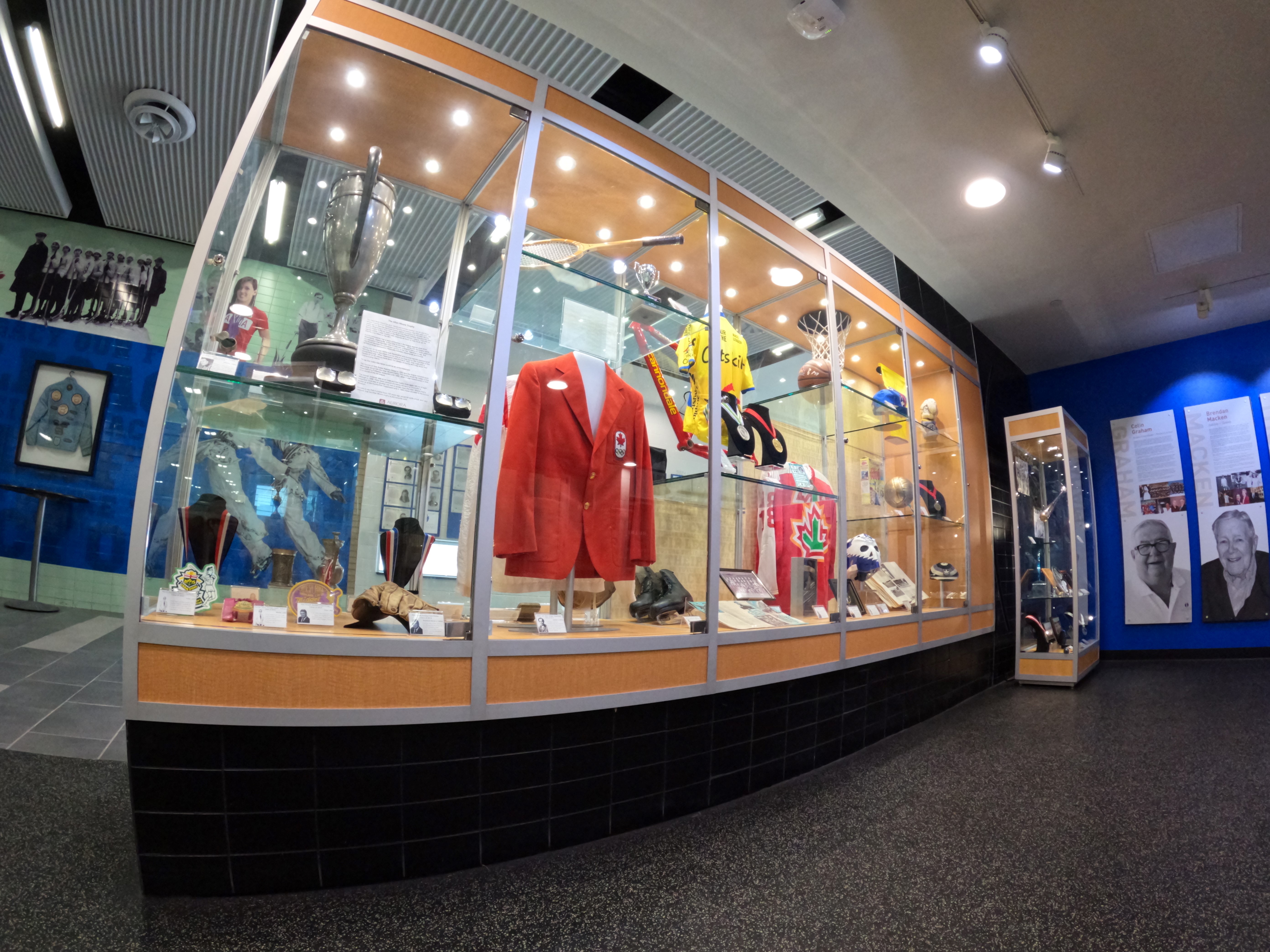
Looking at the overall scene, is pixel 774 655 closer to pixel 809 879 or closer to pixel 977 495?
pixel 809 879

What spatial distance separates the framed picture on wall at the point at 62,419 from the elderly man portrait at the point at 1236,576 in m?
10.7

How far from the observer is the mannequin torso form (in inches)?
81.4

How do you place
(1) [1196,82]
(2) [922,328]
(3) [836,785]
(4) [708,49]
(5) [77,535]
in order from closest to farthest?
(3) [836,785], (4) [708,49], (1) [1196,82], (2) [922,328], (5) [77,535]

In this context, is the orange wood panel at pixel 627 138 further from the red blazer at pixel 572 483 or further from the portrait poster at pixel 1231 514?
the portrait poster at pixel 1231 514

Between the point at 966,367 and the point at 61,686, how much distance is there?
21.5ft

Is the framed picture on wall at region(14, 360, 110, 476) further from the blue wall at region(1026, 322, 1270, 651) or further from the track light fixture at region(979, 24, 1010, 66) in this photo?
the blue wall at region(1026, 322, 1270, 651)

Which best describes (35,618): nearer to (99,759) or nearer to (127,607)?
(99,759)

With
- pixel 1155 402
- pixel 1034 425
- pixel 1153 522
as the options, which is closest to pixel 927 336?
pixel 1034 425

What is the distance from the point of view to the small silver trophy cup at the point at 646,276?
2.52 metres

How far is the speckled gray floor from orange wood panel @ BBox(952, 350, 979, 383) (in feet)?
10.2

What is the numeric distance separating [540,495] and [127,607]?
1062 millimetres

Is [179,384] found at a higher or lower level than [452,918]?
higher

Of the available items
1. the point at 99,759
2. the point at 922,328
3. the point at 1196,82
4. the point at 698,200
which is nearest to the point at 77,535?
the point at 99,759

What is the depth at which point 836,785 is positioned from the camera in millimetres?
2457
